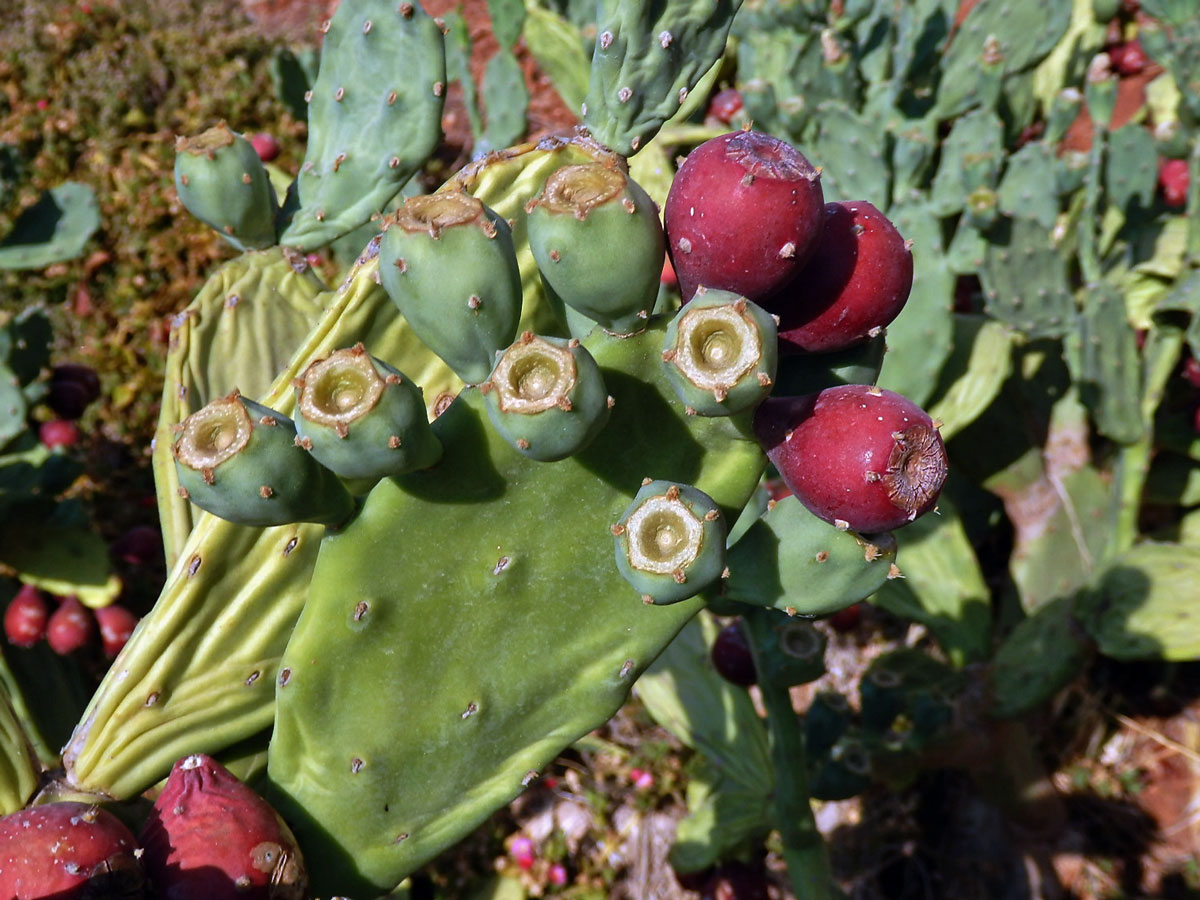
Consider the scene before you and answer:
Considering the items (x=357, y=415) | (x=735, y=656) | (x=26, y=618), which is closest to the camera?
(x=357, y=415)

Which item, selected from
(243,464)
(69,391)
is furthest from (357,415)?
(69,391)

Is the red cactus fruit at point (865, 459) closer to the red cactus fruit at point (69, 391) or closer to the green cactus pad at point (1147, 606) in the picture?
the green cactus pad at point (1147, 606)

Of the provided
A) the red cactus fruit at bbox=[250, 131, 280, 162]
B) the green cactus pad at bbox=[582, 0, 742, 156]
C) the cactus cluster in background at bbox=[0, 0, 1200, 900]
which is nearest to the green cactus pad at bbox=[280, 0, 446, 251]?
the cactus cluster in background at bbox=[0, 0, 1200, 900]

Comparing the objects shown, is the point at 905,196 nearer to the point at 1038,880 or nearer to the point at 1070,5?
the point at 1070,5

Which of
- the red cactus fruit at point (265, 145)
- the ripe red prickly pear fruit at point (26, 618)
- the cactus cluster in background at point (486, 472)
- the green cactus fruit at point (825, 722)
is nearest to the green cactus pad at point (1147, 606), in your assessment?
the cactus cluster in background at point (486, 472)

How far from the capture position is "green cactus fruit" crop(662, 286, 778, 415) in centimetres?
82

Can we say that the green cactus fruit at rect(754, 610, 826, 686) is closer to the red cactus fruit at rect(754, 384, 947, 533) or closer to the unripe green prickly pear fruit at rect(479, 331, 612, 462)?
the red cactus fruit at rect(754, 384, 947, 533)

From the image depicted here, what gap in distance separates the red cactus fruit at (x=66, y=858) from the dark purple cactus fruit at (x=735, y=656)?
40.4 inches

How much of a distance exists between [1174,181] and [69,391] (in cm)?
333

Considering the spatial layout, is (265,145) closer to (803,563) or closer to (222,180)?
(222,180)

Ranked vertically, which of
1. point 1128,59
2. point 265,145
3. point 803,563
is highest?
point 803,563

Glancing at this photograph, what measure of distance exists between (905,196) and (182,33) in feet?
13.7

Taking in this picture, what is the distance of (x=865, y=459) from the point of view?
0.83 metres

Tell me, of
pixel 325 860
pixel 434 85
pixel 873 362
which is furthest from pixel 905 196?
pixel 325 860
